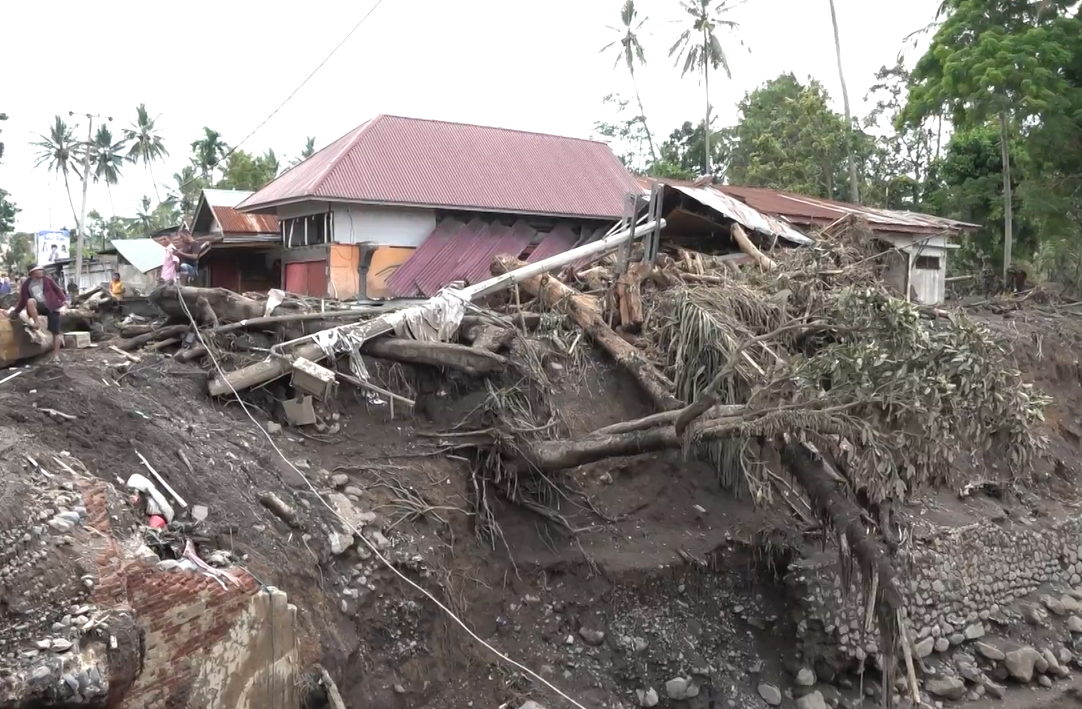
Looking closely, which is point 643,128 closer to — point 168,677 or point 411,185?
point 411,185

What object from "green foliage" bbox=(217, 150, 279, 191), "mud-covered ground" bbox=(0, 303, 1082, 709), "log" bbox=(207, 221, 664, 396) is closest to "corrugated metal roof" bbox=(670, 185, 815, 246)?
"log" bbox=(207, 221, 664, 396)

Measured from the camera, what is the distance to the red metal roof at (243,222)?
2003cm

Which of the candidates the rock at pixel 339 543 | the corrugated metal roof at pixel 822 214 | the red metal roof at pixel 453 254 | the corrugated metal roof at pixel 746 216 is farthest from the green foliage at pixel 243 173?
the rock at pixel 339 543

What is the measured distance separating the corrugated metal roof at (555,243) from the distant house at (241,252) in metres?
5.67

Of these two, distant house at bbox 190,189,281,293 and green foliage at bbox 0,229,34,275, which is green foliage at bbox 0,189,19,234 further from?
distant house at bbox 190,189,281,293

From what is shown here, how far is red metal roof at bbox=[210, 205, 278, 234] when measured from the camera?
2003 centimetres

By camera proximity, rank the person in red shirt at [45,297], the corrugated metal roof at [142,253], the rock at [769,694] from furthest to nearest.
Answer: the corrugated metal roof at [142,253]
the rock at [769,694]
the person in red shirt at [45,297]

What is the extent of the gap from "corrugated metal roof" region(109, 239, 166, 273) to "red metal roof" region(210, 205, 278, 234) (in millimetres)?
1974

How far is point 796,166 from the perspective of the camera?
1036 inches

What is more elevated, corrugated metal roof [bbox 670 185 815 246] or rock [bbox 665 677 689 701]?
corrugated metal roof [bbox 670 185 815 246]

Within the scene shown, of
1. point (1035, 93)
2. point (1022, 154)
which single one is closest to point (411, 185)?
point (1035, 93)

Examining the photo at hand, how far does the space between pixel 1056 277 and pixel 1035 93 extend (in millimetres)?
6360

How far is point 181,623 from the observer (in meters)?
5.32

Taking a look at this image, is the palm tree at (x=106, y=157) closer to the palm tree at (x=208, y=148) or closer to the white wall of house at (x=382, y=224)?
the palm tree at (x=208, y=148)
